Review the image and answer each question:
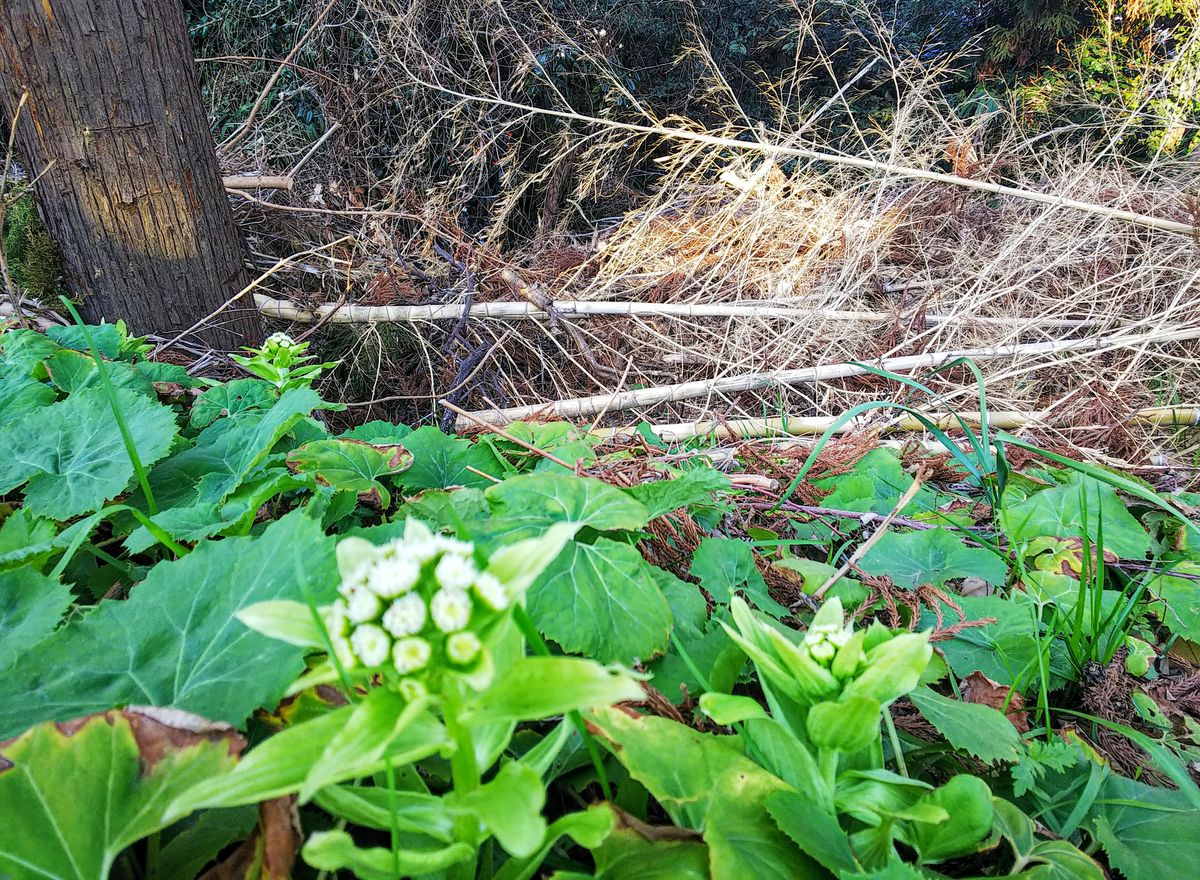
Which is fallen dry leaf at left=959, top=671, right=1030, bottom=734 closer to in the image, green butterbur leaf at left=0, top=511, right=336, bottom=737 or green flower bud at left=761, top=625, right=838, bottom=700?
green flower bud at left=761, top=625, right=838, bottom=700

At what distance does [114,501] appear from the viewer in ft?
3.63

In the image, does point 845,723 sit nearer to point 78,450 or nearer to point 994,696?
point 994,696

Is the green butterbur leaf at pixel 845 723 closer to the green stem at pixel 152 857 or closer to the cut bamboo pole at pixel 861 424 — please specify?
the green stem at pixel 152 857

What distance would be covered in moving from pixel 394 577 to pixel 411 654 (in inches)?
2.1

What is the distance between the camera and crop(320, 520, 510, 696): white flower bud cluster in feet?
1.45

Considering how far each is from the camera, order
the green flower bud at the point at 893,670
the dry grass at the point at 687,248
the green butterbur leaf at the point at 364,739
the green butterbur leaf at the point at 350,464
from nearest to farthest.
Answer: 1. the green butterbur leaf at the point at 364,739
2. the green flower bud at the point at 893,670
3. the green butterbur leaf at the point at 350,464
4. the dry grass at the point at 687,248

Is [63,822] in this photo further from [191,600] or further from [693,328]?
[693,328]

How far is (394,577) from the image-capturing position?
45 cm

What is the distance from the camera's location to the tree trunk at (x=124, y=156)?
2062mm

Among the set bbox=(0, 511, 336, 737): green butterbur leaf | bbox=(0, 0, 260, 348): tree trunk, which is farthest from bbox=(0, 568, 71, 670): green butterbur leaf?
bbox=(0, 0, 260, 348): tree trunk

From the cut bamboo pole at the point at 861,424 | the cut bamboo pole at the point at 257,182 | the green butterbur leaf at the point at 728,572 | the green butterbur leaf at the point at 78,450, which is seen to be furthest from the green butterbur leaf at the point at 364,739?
the cut bamboo pole at the point at 257,182

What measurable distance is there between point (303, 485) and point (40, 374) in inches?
32.0

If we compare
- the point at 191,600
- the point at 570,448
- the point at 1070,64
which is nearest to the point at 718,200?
the point at 570,448

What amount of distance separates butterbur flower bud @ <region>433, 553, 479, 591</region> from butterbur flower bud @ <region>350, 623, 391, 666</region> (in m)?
0.05
